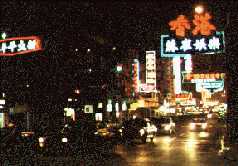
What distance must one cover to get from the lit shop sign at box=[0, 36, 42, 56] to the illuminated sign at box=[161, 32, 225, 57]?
37.9 ft

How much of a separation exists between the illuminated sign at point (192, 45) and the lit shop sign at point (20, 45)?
37.9 feet

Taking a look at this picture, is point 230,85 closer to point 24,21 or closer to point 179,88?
Result: point 24,21

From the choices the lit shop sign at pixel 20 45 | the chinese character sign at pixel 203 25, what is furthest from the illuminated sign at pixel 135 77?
the chinese character sign at pixel 203 25

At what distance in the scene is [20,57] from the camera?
4769 cm

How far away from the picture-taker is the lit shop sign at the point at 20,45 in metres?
28.5

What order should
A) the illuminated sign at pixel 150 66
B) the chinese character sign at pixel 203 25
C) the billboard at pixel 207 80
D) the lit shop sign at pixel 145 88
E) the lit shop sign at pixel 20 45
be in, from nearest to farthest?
1. the chinese character sign at pixel 203 25
2. the lit shop sign at pixel 20 45
3. the billboard at pixel 207 80
4. the lit shop sign at pixel 145 88
5. the illuminated sign at pixel 150 66

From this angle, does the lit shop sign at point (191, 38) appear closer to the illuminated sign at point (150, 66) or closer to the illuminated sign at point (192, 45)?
the illuminated sign at point (192, 45)

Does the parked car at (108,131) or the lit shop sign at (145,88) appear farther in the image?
the lit shop sign at (145,88)

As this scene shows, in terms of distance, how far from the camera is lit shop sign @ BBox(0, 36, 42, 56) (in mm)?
28484

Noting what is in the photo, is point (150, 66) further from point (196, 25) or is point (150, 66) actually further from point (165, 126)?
point (196, 25)

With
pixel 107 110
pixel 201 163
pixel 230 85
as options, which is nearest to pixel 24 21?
pixel 107 110

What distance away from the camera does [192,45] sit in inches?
696

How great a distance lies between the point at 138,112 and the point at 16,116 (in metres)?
31.5

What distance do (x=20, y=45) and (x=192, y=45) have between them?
1377 cm
